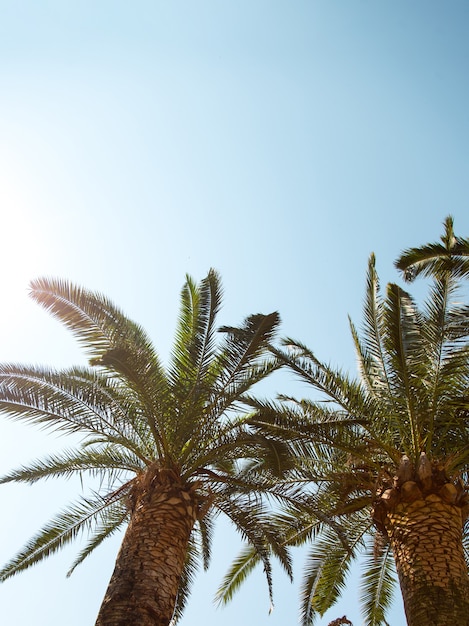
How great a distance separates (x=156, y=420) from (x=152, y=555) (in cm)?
208

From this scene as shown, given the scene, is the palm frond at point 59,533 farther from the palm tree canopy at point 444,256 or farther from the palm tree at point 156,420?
the palm tree canopy at point 444,256

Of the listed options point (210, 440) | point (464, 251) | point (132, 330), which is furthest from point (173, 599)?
point (464, 251)

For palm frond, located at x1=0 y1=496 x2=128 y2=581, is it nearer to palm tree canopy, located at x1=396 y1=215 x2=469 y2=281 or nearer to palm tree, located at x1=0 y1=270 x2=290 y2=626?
palm tree, located at x1=0 y1=270 x2=290 y2=626

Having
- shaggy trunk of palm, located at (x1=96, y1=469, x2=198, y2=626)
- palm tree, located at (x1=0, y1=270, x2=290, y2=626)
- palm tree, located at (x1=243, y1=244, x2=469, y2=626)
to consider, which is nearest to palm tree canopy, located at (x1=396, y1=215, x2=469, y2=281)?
palm tree, located at (x1=243, y1=244, x2=469, y2=626)

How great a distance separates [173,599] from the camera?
902 cm

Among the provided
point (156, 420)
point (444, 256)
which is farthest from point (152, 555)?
point (444, 256)

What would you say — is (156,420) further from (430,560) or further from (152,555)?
(430,560)

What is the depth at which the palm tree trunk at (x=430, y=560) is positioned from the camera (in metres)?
8.47

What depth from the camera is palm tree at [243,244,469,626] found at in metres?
9.81

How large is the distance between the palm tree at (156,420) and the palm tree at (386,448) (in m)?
0.77

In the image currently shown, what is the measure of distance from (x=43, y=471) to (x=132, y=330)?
9.44 feet

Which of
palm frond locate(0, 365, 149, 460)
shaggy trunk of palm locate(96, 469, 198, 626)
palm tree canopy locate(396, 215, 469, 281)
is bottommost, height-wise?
shaggy trunk of palm locate(96, 469, 198, 626)

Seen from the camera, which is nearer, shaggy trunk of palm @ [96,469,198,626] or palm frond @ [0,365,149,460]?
shaggy trunk of palm @ [96,469,198,626]

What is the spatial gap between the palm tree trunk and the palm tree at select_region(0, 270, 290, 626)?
207 cm
